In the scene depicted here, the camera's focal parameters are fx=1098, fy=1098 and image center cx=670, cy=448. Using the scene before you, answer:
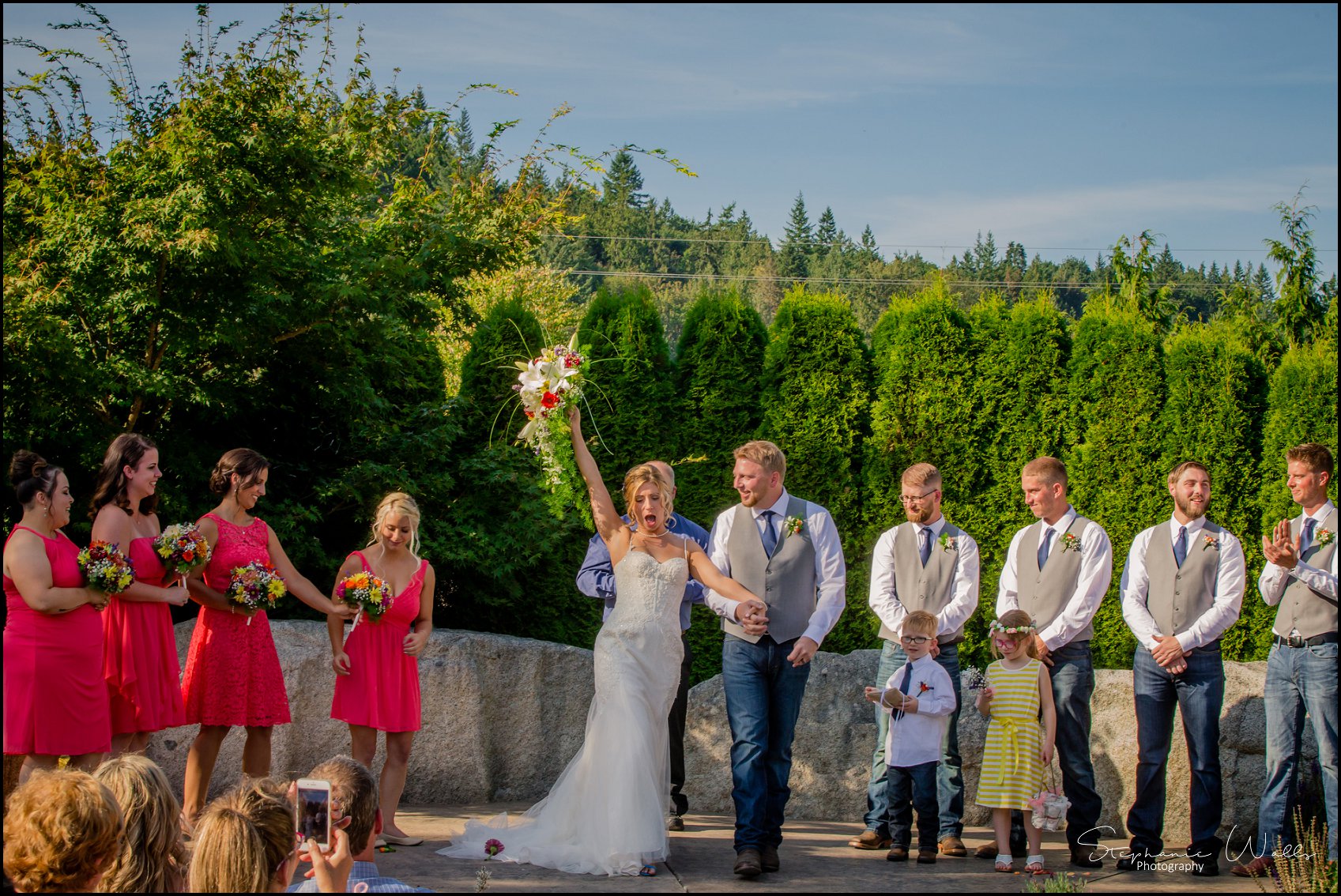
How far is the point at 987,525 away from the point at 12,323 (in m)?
6.33

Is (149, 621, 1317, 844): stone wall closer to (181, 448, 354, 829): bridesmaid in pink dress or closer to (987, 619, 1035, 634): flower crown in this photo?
(181, 448, 354, 829): bridesmaid in pink dress

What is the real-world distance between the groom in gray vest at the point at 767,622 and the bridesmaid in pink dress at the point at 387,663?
1644 mm

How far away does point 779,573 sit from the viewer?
18.0 feet

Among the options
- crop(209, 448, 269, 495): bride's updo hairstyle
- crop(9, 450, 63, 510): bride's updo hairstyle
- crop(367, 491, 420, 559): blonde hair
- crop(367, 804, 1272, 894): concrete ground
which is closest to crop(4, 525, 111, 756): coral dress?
crop(9, 450, 63, 510): bride's updo hairstyle

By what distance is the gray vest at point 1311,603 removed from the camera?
534 cm

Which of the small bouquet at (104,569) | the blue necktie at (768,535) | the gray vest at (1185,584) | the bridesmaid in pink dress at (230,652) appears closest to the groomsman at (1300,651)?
the gray vest at (1185,584)

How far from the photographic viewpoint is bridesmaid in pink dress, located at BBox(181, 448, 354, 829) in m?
5.56

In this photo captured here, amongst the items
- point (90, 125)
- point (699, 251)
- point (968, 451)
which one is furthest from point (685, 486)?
point (699, 251)

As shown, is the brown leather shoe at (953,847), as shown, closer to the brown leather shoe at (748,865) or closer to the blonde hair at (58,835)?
the brown leather shoe at (748,865)

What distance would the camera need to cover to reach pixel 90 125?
7086 millimetres

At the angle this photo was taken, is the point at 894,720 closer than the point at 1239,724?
Yes

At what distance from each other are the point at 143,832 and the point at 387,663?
2645mm

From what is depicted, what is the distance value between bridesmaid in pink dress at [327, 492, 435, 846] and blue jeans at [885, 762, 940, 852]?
2514mm

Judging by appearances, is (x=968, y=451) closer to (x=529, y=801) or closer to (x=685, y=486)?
(x=685, y=486)
